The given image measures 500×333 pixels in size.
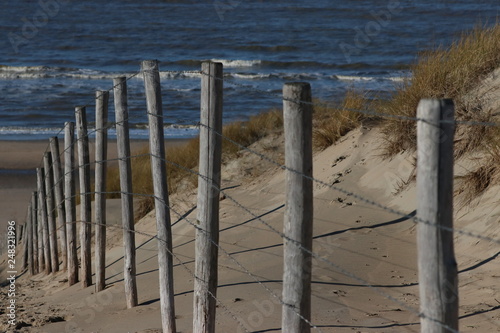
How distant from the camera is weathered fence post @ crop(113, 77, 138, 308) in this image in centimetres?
624

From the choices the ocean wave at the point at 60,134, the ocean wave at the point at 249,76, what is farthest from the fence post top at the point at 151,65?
the ocean wave at the point at 249,76

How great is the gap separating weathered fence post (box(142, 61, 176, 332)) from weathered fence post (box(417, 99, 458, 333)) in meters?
2.91

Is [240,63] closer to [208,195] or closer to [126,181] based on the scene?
[126,181]

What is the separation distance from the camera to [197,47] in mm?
31141

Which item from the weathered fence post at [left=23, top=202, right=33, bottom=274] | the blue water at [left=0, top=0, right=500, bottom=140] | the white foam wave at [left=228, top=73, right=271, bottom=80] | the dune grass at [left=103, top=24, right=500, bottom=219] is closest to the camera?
the dune grass at [left=103, top=24, right=500, bottom=219]

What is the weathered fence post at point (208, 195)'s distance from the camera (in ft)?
14.7

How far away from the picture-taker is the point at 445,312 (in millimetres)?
2586

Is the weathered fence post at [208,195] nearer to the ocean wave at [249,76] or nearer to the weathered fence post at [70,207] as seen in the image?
the weathered fence post at [70,207]

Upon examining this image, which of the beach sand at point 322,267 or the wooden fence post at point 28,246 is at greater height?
the wooden fence post at point 28,246

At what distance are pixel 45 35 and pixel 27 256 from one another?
82.7ft

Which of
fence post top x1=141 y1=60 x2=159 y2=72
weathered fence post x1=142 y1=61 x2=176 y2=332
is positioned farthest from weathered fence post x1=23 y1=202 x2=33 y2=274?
fence post top x1=141 y1=60 x2=159 y2=72

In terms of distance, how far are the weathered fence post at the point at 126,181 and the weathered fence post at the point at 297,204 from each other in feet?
9.41

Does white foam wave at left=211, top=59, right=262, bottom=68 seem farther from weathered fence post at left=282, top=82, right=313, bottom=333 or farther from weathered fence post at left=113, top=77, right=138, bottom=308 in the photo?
weathered fence post at left=282, top=82, right=313, bottom=333

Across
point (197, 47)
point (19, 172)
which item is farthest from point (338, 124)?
point (197, 47)
